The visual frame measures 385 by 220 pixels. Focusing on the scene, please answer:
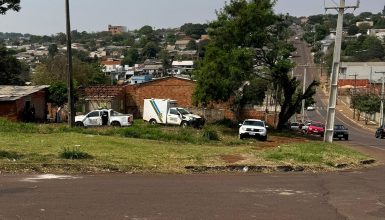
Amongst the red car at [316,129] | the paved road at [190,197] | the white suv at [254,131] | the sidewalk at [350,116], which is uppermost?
the paved road at [190,197]

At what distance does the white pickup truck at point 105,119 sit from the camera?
4112 centimetres

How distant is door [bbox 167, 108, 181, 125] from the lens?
4503 cm

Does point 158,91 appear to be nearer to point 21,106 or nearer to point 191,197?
point 21,106

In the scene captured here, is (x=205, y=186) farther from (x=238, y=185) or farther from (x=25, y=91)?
(x=25, y=91)

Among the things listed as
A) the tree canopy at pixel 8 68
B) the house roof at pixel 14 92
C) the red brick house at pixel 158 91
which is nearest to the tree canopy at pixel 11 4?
the house roof at pixel 14 92

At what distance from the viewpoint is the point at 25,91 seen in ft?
153

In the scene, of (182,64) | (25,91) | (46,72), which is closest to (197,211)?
(25,91)

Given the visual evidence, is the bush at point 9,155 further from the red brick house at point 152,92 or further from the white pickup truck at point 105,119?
the red brick house at point 152,92

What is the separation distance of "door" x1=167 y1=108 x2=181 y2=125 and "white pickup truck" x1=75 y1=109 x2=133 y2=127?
4966 millimetres

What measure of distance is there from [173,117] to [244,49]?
9.52m

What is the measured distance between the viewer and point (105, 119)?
41.6 metres

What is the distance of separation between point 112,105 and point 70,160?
4173 centimetres

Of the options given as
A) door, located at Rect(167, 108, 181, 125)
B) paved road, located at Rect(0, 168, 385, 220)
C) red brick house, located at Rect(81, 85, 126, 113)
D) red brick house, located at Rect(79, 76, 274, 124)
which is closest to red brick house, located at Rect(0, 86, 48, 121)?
red brick house, located at Rect(81, 85, 126, 113)

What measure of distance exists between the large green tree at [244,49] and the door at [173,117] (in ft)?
11.7
